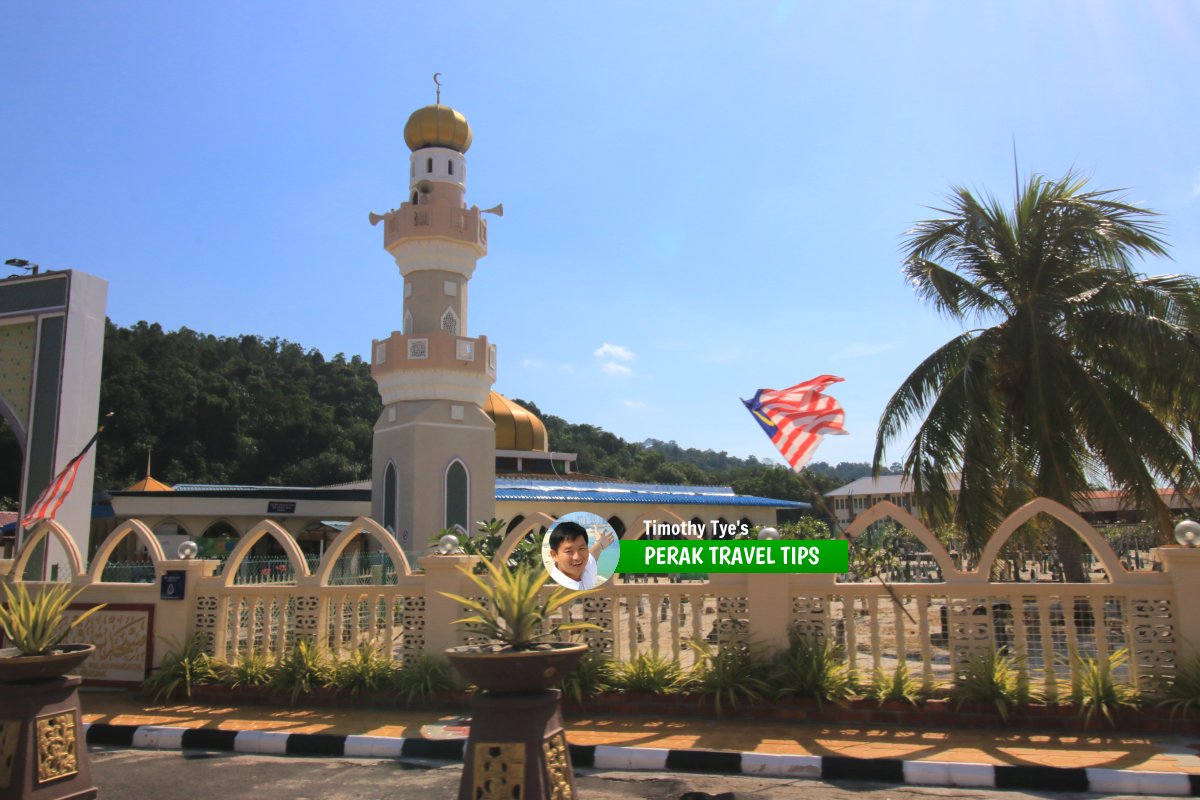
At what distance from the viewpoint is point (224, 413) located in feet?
150

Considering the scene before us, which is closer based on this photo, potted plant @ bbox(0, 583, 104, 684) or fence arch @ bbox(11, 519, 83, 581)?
potted plant @ bbox(0, 583, 104, 684)

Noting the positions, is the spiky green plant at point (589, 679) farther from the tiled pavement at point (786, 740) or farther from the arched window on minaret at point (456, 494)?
the arched window on minaret at point (456, 494)

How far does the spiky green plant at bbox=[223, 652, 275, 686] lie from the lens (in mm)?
8281

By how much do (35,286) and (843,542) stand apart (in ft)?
50.6

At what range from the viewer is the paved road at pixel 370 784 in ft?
17.7

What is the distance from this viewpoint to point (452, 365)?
1952 cm

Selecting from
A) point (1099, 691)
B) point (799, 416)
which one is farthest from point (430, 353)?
point (1099, 691)

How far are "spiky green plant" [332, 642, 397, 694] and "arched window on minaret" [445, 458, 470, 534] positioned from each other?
448 inches

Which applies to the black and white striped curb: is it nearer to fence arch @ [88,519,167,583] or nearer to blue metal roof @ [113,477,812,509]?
fence arch @ [88,519,167,583]

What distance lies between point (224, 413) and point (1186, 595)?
46.1 metres

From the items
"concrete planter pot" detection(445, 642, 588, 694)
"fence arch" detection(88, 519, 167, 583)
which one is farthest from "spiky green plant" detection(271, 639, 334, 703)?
"concrete planter pot" detection(445, 642, 588, 694)

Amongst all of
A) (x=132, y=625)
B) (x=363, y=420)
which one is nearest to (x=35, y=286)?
(x=132, y=625)

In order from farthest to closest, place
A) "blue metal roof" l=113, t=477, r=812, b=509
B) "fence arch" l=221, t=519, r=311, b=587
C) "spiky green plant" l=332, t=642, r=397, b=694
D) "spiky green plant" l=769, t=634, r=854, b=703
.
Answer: "blue metal roof" l=113, t=477, r=812, b=509 → "fence arch" l=221, t=519, r=311, b=587 → "spiky green plant" l=332, t=642, r=397, b=694 → "spiky green plant" l=769, t=634, r=854, b=703

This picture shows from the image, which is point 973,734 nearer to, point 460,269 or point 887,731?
point 887,731
